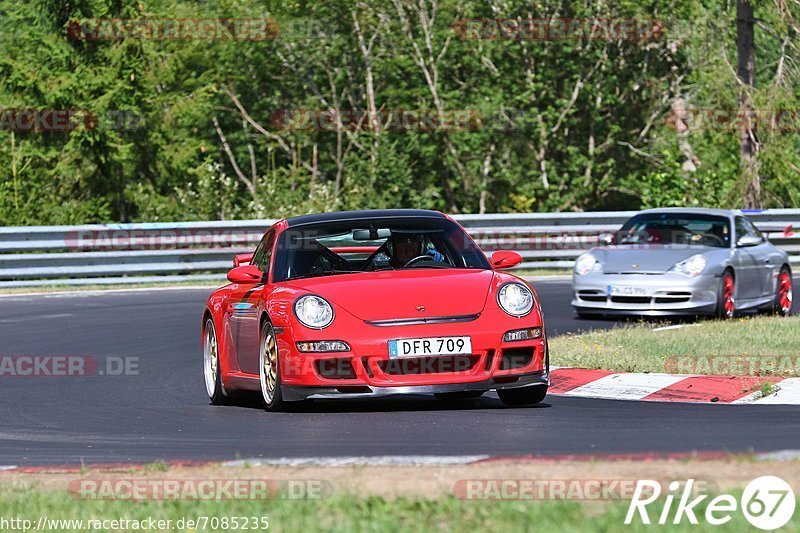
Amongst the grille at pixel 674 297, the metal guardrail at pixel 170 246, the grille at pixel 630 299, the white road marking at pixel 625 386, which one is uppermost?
the white road marking at pixel 625 386

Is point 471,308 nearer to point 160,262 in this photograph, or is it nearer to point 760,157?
point 160,262

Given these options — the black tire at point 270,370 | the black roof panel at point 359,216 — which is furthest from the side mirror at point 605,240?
the black tire at point 270,370

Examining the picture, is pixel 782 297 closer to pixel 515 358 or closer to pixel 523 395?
pixel 523 395

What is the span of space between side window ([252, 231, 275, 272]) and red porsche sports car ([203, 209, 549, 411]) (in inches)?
2.3

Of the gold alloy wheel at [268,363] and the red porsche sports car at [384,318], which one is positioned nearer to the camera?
the red porsche sports car at [384,318]

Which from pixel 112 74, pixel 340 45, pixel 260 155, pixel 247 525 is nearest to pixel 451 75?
pixel 340 45

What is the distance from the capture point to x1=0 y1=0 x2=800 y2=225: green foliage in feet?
97.3

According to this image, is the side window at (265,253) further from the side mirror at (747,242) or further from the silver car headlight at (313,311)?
the side mirror at (747,242)

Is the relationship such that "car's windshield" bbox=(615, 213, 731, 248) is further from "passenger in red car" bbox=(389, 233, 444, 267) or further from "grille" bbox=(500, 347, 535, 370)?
"grille" bbox=(500, 347, 535, 370)

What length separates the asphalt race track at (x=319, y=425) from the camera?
8320 mm

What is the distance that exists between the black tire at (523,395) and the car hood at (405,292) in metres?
0.78

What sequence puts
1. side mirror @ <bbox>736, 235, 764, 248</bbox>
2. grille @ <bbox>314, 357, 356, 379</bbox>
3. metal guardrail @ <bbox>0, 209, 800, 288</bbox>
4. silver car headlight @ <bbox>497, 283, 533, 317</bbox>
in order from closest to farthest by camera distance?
1. grille @ <bbox>314, 357, 356, 379</bbox>
2. silver car headlight @ <bbox>497, 283, 533, 317</bbox>
3. side mirror @ <bbox>736, 235, 764, 248</bbox>
4. metal guardrail @ <bbox>0, 209, 800, 288</bbox>

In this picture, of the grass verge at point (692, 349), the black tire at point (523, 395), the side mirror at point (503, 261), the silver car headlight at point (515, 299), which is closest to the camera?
the silver car headlight at point (515, 299)

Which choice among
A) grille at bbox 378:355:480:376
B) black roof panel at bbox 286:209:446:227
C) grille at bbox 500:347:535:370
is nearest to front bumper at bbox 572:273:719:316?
black roof panel at bbox 286:209:446:227
